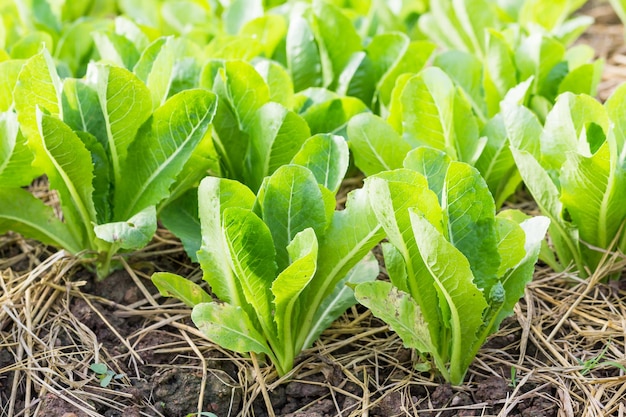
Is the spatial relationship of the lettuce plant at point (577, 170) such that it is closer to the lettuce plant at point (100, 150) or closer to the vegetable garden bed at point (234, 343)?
the vegetable garden bed at point (234, 343)

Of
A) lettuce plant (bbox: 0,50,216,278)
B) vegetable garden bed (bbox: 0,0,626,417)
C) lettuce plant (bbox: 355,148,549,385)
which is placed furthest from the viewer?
lettuce plant (bbox: 0,50,216,278)

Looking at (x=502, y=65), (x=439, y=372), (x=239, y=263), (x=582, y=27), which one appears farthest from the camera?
(x=582, y=27)

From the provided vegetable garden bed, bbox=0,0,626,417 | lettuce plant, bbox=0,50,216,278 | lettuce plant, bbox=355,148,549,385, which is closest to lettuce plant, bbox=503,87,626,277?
vegetable garden bed, bbox=0,0,626,417

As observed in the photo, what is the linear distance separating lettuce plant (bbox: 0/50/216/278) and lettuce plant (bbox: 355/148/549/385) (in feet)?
1.58

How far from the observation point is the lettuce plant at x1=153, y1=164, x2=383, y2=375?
1272 millimetres

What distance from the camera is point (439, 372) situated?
1.40 meters

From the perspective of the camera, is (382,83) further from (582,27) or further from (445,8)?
(582,27)

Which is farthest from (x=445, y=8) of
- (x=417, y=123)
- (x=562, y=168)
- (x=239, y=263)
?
(x=239, y=263)

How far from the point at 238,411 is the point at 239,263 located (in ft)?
0.98

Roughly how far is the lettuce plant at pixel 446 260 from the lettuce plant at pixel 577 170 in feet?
0.64

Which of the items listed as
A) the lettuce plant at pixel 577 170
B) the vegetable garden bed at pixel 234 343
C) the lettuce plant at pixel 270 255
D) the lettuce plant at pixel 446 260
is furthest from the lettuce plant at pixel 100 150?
the lettuce plant at pixel 577 170

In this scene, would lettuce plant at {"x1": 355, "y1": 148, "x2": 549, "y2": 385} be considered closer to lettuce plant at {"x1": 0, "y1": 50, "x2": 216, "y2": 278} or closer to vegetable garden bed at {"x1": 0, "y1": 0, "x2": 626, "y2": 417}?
vegetable garden bed at {"x1": 0, "y1": 0, "x2": 626, "y2": 417}

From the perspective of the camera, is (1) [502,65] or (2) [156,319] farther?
(1) [502,65]

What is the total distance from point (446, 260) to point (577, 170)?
45 centimetres
